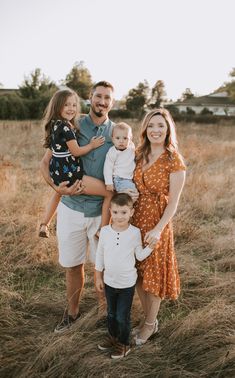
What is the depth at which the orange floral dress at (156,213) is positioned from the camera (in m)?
2.70

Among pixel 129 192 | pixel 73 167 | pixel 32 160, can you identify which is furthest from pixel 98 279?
pixel 32 160

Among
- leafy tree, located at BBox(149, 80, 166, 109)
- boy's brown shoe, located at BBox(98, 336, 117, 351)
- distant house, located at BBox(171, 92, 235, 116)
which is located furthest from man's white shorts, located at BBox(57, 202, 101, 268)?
distant house, located at BBox(171, 92, 235, 116)

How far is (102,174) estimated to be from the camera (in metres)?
3.01

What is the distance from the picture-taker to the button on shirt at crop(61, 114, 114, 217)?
2.97m

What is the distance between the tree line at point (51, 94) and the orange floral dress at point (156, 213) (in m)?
14.0

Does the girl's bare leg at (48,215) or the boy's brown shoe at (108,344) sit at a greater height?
the girl's bare leg at (48,215)

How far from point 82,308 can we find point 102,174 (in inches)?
52.3

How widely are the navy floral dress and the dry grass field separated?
3.93 feet

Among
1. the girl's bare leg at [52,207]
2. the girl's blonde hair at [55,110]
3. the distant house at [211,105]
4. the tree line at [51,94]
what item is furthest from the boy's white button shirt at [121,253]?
the distant house at [211,105]

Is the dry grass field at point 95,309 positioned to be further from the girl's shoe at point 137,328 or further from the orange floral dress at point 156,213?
the orange floral dress at point 156,213

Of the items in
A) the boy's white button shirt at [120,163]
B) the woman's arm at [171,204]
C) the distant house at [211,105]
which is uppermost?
the distant house at [211,105]

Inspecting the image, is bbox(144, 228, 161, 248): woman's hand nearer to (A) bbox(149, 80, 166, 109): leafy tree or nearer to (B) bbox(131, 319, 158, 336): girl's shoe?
(B) bbox(131, 319, 158, 336): girl's shoe

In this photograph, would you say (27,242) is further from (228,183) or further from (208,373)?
(228,183)

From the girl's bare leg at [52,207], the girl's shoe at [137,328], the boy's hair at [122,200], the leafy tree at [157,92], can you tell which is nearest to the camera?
the boy's hair at [122,200]
